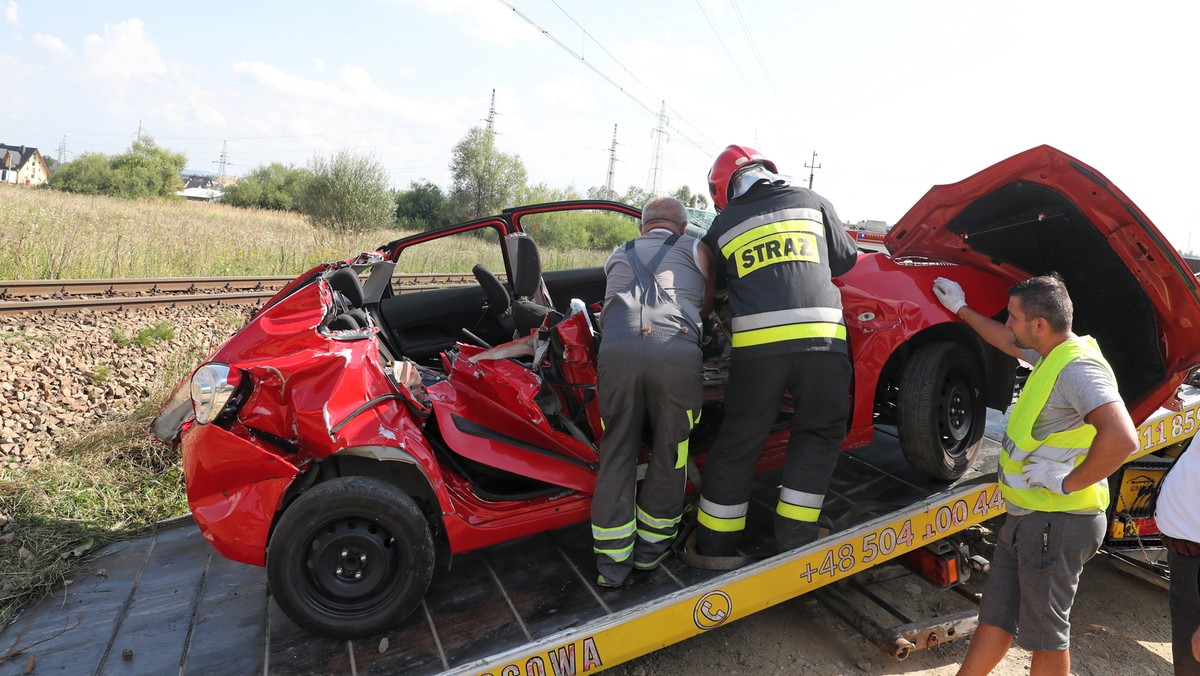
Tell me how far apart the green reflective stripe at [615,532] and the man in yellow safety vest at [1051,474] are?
1.40 m

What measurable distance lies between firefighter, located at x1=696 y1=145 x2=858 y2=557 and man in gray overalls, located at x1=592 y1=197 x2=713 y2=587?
6.8 inches

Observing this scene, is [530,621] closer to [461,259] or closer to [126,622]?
[126,622]

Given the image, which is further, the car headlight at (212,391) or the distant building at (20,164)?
the distant building at (20,164)

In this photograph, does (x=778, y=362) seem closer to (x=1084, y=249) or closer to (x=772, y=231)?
(x=772, y=231)

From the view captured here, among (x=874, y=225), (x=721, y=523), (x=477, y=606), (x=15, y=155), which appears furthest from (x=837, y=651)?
(x=15, y=155)

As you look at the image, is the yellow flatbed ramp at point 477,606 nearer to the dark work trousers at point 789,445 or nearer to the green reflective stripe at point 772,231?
the dark work trousers at point 789,445

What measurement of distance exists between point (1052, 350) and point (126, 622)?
3.61 m

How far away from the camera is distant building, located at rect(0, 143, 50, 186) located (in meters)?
62.0

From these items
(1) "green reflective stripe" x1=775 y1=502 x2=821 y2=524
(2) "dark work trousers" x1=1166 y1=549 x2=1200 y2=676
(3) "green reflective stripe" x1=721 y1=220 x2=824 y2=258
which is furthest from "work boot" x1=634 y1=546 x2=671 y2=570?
(2) "dark work trousers" x1=1166 y1=549 x2=1200 y2=676

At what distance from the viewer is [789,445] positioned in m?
2.95

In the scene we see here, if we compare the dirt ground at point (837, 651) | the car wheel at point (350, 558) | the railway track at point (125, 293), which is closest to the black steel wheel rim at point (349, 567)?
the car wheel at point (350, 558)

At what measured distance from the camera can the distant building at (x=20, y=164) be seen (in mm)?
61969

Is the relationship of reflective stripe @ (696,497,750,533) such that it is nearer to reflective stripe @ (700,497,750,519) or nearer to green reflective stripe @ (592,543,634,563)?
reflective stripe @ (700,497,750,519)

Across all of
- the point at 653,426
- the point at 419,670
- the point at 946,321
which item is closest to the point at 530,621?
the point at 419,670
